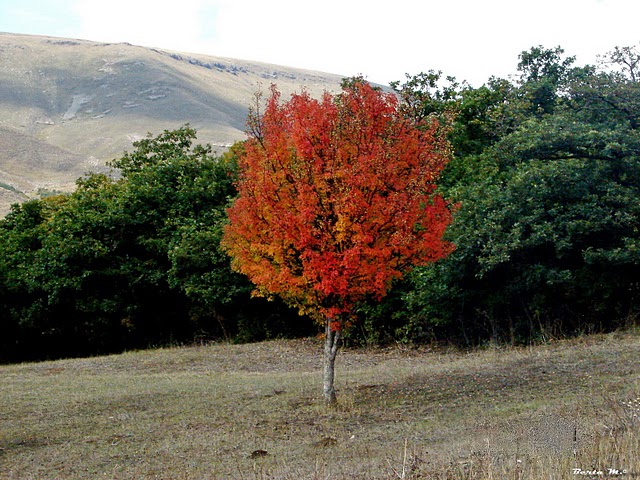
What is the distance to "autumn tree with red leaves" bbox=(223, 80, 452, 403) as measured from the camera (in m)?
13.8

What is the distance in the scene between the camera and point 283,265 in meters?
14.2

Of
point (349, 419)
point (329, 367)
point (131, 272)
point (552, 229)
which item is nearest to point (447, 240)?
point (552, 229)

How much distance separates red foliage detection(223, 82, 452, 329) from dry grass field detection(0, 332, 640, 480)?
10.1ft

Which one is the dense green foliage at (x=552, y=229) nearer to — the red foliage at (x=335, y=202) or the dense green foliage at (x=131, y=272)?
the red foliage at (x=335, y=202)

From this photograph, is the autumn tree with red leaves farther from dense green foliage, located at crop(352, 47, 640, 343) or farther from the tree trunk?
dense green foliage, located at crop(352, 47, 640, 343)

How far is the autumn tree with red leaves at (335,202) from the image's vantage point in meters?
13.8

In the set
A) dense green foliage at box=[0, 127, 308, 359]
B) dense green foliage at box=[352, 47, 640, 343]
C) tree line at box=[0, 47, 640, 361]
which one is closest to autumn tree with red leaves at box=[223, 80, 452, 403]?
tree line at box=[0, 47, 640, 361]

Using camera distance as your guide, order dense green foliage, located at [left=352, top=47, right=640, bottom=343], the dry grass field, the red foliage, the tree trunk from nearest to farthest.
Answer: the dry grass field, the red foliage, the tree trunk, dense green foliage, located at [left=352, top=47, right=640, bottom=343]

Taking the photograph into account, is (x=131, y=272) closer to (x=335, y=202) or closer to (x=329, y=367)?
(x=329, y=367)

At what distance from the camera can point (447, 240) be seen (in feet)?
80.6

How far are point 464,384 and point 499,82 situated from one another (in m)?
21.9

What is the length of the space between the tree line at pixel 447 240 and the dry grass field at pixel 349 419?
255 cm

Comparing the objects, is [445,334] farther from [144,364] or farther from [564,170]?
[144,364]

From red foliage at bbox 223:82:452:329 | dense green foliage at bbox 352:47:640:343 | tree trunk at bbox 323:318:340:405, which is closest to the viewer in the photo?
red foliage at bbox 223:82:452:329
